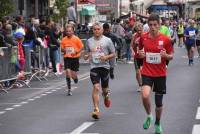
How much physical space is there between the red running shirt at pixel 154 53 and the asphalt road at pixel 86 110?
38.6 inches

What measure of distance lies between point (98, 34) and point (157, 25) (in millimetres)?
2709

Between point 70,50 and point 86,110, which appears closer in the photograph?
point 86,110

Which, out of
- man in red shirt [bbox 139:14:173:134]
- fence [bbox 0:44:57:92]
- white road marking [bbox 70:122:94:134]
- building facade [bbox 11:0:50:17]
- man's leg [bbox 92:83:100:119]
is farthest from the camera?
building facade [bbox 11:0:50:17]

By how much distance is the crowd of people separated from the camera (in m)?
11.2

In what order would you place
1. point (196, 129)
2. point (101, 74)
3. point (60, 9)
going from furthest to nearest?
point (60, 9) < point (101, 74) < point (196, 129)

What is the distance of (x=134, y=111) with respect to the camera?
14.0 meters

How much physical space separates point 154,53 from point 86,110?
12.0 feet

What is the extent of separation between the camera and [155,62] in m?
11.2

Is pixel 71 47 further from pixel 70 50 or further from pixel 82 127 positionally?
pixel 82 127

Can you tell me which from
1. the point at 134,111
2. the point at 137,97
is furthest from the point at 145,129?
the point at 137,97

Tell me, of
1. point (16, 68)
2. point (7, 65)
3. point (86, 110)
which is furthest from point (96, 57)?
point (16, 68)

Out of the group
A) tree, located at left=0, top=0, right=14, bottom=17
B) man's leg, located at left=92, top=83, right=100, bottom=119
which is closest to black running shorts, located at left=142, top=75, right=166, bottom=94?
man's leg, located at left=92, top=83, right=100, bottom=119

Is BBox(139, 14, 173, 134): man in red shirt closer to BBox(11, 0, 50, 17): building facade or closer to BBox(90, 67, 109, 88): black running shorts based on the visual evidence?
BBox(90, 67, 109, 88): black running shorts

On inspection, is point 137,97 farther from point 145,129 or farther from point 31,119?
point 145,129
